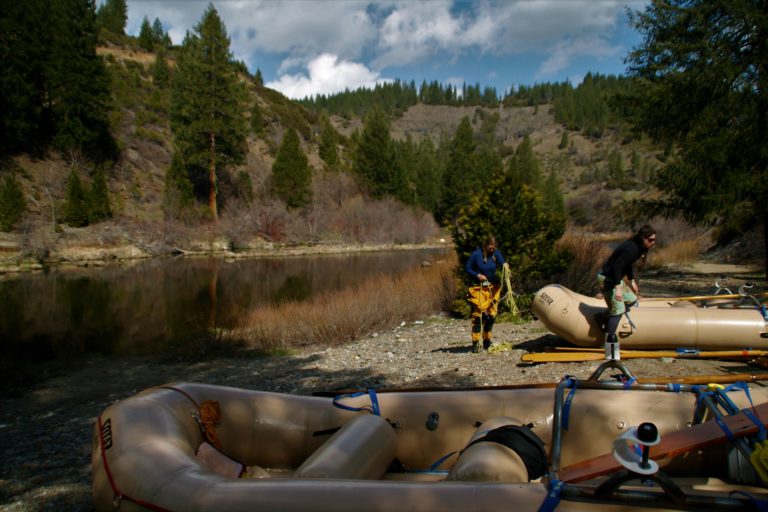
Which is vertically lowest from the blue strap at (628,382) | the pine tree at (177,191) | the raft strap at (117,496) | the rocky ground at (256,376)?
the rocky ground at (256,376)

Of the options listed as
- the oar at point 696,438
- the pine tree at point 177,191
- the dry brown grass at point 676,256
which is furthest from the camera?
the pine tree at point 177,191

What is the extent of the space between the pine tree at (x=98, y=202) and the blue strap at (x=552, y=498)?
40549 mm

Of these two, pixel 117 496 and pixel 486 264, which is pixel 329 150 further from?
pixel 117 496

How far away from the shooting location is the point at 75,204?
119ft

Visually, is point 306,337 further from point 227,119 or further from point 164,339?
point 227,119

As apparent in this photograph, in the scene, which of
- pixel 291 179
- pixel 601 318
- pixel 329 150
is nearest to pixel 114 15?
pixel 329 150

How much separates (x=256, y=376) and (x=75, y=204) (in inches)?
1316

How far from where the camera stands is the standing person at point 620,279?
656 centimetres

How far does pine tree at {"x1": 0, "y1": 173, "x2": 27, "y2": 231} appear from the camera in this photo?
31.8 meters

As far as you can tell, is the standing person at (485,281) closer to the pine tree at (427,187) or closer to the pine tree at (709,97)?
the pine tree at (709,97)

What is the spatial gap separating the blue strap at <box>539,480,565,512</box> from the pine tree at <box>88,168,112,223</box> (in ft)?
133

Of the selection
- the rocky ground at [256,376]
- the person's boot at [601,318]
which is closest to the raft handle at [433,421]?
the rocky ground at [256,376]

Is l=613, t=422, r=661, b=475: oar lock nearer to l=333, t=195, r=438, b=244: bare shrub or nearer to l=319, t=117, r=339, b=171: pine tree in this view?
l=333, t=195, r=438, b=244: bare shrub

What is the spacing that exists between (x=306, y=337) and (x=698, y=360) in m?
8.39
